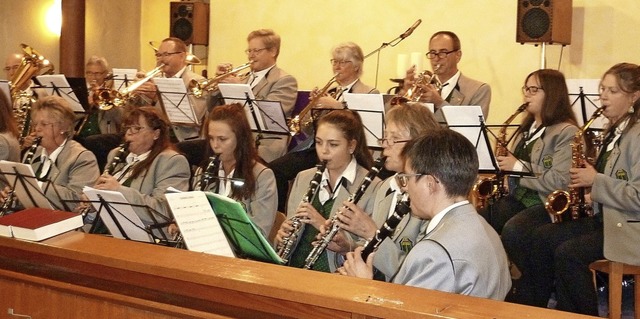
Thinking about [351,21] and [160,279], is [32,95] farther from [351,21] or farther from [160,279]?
[160,279]

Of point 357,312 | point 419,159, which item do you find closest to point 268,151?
point 419,159

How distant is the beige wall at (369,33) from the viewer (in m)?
7.51

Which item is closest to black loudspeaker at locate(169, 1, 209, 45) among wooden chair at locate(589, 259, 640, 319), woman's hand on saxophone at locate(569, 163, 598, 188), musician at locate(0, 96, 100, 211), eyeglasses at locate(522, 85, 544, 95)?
musician at locate(0, 96, 100, 211)

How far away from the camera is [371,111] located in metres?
5.55

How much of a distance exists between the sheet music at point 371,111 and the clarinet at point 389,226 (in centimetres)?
189

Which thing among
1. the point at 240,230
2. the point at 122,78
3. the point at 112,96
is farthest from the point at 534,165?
the point at 122,78

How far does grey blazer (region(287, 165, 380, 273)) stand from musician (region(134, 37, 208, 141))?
233 centimetres

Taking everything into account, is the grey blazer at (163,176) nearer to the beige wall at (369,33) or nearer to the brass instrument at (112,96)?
the brass instrument at (112,96)

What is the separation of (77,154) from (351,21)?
396 centimetres

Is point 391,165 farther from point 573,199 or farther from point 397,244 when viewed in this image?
point 573,199

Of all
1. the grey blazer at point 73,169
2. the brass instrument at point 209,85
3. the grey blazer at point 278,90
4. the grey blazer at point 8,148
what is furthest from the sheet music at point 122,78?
the grey blazer at point 73,169

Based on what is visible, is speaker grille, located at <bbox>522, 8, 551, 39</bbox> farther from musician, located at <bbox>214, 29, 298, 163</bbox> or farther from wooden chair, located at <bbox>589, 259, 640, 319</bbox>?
wooden chair, located at <bbox>589, 259, 640, 319</bbox>

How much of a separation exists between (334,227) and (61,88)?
164 inches

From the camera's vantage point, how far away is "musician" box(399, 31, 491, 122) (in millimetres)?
6250
